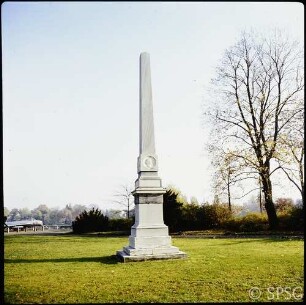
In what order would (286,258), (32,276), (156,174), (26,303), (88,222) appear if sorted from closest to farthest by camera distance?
(26,303), (32,276), (286,258), (156,174), (88,222)

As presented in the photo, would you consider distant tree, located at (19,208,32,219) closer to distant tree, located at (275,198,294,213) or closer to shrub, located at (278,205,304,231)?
distant tree, located at (275,198,294,213)

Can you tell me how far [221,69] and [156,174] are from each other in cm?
1866

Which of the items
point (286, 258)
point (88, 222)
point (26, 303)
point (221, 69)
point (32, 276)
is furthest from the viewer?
point (88, 222)

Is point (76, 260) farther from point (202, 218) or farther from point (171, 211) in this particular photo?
point (202, 218)

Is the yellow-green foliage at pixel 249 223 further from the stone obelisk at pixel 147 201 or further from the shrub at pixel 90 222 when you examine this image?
the stone obelisk at pixel 147 201

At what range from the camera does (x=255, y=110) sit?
26188 mm

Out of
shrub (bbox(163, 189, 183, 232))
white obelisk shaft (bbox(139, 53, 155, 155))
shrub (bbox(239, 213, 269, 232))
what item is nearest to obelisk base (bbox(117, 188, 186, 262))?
white obelisk shaft (bbox(139, 53, 155, 155))

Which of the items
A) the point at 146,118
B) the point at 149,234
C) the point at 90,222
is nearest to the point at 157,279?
the point at 149,234

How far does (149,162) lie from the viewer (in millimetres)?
12055

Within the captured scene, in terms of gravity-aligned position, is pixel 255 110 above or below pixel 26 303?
above

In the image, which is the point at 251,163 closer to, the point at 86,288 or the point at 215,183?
the point at 215,183

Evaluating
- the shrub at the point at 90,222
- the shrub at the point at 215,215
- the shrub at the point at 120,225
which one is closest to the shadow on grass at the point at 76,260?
the shrub at the point at 215,215

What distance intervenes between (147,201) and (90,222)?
74.9 feet

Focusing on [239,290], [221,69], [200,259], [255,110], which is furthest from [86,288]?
[221,69]
